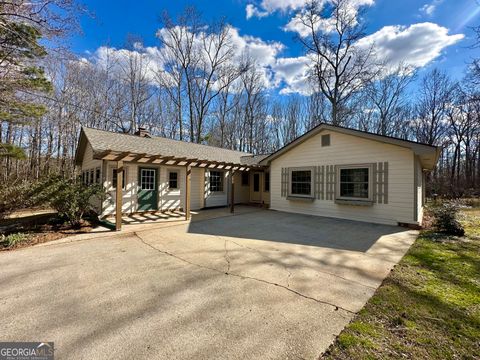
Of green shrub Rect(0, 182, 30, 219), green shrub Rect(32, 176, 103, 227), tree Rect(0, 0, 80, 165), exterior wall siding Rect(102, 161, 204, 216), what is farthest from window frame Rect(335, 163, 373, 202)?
green shrub Rect(0, 182, 30, 219)

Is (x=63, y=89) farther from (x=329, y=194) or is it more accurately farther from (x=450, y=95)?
(x=450, y=95)

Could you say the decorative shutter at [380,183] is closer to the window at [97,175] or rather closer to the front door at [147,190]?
the front door at [147,190]

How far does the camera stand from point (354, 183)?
871cm

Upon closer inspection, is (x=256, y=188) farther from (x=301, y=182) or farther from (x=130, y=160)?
(x=130, y=160)

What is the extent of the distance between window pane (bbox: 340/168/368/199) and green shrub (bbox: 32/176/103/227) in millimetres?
9347

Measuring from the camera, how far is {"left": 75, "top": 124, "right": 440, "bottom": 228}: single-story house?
7.57m

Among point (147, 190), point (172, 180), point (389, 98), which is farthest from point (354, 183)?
point (389, 98)

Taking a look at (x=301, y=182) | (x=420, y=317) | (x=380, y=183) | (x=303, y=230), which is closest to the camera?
(x=420, y=317)

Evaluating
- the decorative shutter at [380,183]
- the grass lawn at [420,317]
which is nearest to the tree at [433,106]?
the decorative shutter at [380,183]

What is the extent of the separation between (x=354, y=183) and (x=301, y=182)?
2.30 meters

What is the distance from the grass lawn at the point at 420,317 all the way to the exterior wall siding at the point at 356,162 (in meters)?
3.54

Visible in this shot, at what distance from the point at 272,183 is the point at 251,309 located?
894 cm

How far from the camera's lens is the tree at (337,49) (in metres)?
16.9

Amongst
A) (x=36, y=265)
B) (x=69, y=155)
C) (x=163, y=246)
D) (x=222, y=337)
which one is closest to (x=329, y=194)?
(x=163, y=246)
